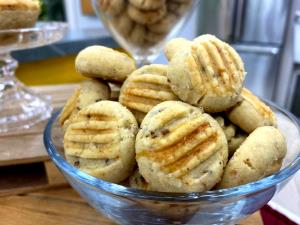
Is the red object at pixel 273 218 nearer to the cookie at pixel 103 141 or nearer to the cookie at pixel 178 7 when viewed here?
the cookie at pixel 103 141

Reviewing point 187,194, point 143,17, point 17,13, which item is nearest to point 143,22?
point 143,17

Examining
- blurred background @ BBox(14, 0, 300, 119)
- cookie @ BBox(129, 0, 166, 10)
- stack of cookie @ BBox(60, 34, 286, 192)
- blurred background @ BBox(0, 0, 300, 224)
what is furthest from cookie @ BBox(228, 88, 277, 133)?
blurred background @ BBox(14, 0, 300, 119)

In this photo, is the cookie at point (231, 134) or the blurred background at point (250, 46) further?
the blurred background at point (250, 46)

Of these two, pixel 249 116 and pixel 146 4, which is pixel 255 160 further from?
pixel 146 4

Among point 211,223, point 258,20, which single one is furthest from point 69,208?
point 258,20

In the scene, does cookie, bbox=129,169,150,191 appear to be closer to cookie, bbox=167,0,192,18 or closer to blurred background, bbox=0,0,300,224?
cookie, bbox=167,0,192,18

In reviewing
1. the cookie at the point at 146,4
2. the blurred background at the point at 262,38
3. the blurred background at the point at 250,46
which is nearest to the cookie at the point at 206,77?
the cookie at the point at 146,4
